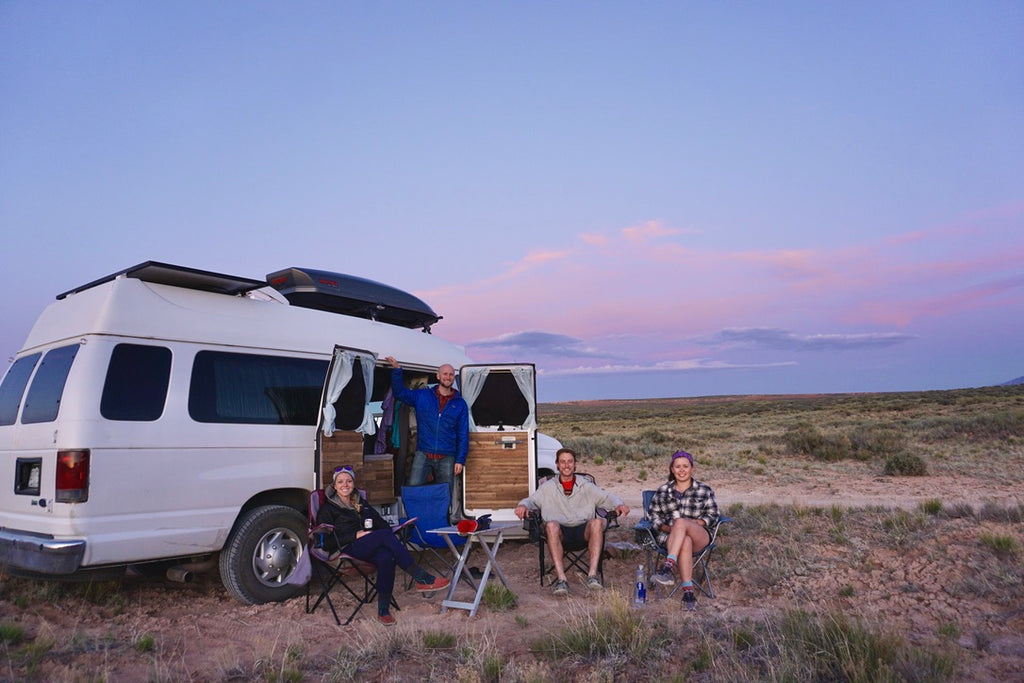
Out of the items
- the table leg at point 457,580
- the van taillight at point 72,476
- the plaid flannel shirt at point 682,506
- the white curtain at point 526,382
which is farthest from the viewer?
the white curtain at point 526,382

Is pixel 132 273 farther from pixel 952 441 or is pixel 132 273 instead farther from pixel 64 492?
pixel 952 441

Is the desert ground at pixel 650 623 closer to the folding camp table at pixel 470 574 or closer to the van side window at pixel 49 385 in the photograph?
the folding camp table at pixel 470 574

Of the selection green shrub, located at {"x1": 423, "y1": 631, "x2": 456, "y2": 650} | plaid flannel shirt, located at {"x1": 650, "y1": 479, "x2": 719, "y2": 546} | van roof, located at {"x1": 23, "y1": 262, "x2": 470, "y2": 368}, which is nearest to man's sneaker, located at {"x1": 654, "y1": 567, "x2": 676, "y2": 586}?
plaid flannel shirt, located at {"x1": 650, "y1": 479, "x2": 719, "y2": 546}

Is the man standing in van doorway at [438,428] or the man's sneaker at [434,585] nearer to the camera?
the man's sneaker at [434,585]

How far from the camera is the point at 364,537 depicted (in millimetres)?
5777

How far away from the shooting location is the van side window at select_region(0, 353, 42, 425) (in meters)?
5.66

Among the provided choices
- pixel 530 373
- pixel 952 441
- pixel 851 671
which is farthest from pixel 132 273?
pixel 952 441

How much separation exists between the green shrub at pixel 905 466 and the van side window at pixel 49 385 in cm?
1447

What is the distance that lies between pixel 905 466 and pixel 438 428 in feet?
36.8

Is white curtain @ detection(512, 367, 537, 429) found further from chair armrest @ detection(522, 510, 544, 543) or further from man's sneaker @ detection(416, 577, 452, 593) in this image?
man's sneaker @ detection(416, 577, 452, 593)

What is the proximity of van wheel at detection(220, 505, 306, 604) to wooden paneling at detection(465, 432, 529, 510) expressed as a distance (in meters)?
2.05

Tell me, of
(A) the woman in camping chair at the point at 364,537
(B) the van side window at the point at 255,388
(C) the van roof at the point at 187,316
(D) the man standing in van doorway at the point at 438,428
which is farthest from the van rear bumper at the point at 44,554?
(D) the man standing in van doorway at the point at 438,428

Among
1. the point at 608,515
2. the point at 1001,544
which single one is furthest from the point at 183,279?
the point at 1001,544

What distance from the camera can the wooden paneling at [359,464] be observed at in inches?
250
